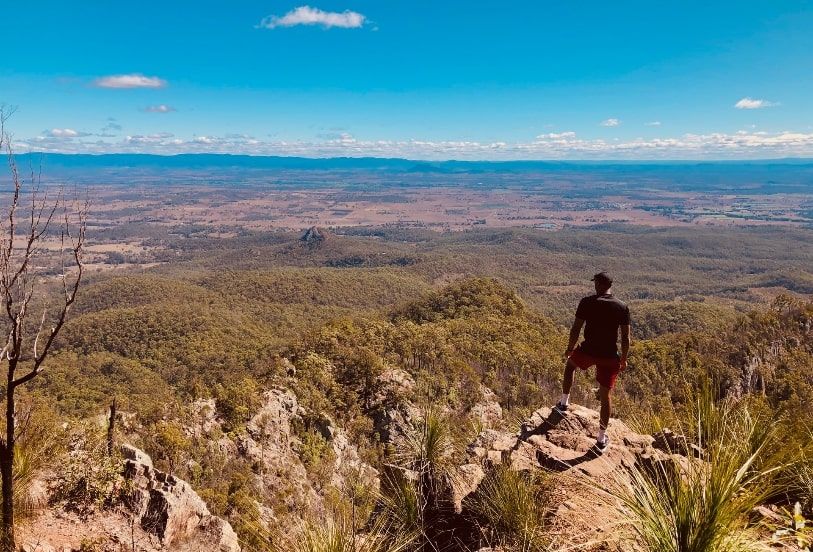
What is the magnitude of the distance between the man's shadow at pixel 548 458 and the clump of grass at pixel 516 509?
931 millimetres

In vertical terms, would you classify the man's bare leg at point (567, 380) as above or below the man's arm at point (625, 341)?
below

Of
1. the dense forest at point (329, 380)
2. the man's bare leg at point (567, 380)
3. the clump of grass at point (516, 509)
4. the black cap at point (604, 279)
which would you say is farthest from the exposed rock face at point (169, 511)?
the black cap at point (604, 279)

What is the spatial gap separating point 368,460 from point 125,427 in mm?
11488

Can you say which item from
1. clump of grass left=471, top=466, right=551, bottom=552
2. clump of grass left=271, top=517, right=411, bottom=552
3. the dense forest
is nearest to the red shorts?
the dense forest

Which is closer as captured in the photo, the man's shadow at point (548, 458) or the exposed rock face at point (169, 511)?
the man's shadow at point (548, 458)

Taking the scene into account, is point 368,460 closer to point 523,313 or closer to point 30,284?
point 30,284

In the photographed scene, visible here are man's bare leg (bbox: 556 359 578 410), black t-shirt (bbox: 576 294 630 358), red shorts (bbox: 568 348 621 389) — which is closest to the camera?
black t-shirt (bbox: 576 294 630 358)

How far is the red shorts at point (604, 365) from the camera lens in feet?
25.8

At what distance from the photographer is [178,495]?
1076 cm

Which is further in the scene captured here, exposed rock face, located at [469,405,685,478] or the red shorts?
the red shorts

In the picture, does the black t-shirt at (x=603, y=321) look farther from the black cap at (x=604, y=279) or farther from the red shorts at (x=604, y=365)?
the black cap at (x=604, y=279)

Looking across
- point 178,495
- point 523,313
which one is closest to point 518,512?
point 178,495

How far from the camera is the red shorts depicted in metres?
7.85

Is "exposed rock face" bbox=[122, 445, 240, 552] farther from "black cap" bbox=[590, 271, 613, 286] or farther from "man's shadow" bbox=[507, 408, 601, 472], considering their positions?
"black cap" bbox=[590, 271, 613, 286]
